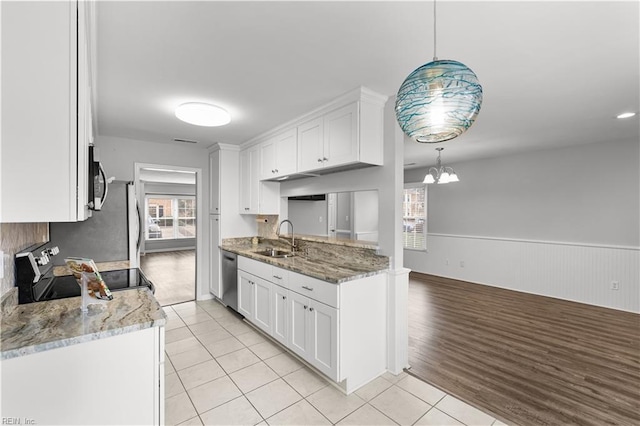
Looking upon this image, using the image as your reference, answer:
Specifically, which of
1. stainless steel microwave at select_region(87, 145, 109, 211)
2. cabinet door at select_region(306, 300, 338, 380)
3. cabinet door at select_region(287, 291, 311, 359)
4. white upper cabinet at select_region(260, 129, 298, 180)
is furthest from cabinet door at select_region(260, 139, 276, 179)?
cabinet door at select_region(306, 300, 338, 380)

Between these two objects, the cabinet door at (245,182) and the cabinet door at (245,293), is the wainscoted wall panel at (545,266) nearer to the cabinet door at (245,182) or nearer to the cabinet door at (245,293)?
the cabinet door at (245,182)

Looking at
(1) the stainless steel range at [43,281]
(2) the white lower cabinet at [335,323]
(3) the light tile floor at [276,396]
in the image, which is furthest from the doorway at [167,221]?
(2) the white lower cabinet at [335,323]

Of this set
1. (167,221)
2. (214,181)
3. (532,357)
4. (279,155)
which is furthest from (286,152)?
(167,221)

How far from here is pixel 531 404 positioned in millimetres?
2084

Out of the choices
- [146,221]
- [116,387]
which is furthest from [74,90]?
[146,221]

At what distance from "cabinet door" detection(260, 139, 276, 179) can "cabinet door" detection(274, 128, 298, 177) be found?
76 mm

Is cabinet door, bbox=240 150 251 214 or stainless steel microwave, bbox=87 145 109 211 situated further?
cabinet door, bbox=240 150 251 214

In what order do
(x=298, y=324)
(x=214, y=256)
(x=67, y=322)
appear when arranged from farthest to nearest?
(x=214, y=256), (x=298, y=324), (x=67, y=322)

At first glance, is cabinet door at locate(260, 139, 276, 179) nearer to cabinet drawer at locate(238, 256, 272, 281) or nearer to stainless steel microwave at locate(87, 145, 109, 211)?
cabinet drawer at locate(238, 256, 272, 281)

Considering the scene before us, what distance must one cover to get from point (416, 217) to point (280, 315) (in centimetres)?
470

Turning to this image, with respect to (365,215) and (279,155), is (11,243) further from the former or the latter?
(365,215)

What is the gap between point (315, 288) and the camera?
92.4 inches

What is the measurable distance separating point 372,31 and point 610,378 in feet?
11.1

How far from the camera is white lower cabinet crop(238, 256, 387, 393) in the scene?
7.13 feet
